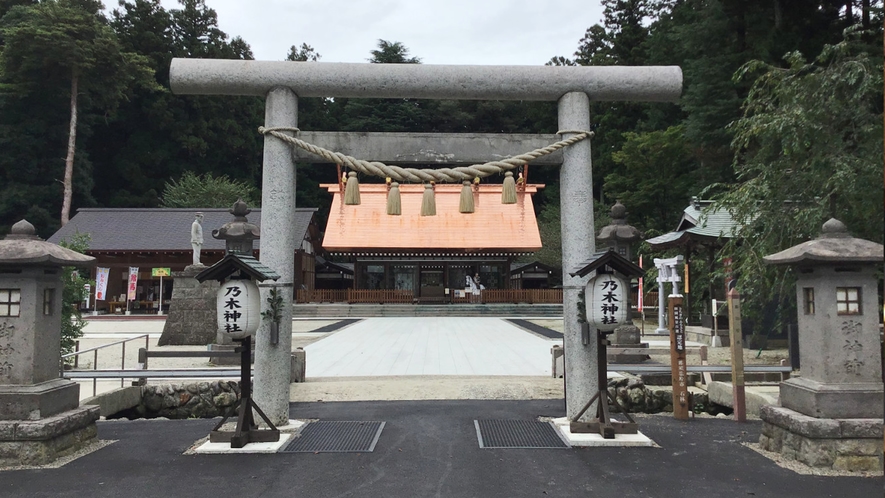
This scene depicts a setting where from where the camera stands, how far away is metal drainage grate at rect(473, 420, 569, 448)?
5.05 meters

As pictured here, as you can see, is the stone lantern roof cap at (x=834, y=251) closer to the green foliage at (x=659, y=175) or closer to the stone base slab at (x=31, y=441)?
the stone base slab at (x=31, y=441)

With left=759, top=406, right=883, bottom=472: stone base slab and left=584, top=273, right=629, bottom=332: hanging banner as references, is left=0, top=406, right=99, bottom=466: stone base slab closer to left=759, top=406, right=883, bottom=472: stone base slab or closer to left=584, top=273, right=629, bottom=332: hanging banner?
left=584, top=273, right=629, bottom=332: hanging banner

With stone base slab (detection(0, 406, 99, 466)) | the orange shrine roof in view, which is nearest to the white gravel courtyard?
stone base slab (detection(0, 406, 99, 466))

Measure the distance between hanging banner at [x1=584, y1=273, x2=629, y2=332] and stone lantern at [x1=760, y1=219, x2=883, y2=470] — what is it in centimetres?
147

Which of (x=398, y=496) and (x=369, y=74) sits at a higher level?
(x=369, y=74)

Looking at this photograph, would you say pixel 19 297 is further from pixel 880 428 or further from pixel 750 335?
pixel 750 335

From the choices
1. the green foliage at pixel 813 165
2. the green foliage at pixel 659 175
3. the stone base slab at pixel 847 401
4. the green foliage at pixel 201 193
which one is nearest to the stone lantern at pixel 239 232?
the green foliage at pixel 813 165

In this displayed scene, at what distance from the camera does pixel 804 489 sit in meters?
3.90

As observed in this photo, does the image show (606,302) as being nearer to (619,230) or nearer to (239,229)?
(619,230)

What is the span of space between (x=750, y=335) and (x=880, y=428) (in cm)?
884

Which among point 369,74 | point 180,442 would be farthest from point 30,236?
point 369,74

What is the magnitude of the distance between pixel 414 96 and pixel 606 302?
2.99m

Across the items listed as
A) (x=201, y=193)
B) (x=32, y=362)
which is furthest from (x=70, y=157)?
(x=32, y=362)

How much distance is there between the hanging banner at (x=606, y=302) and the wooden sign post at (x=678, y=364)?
63.9 inches
